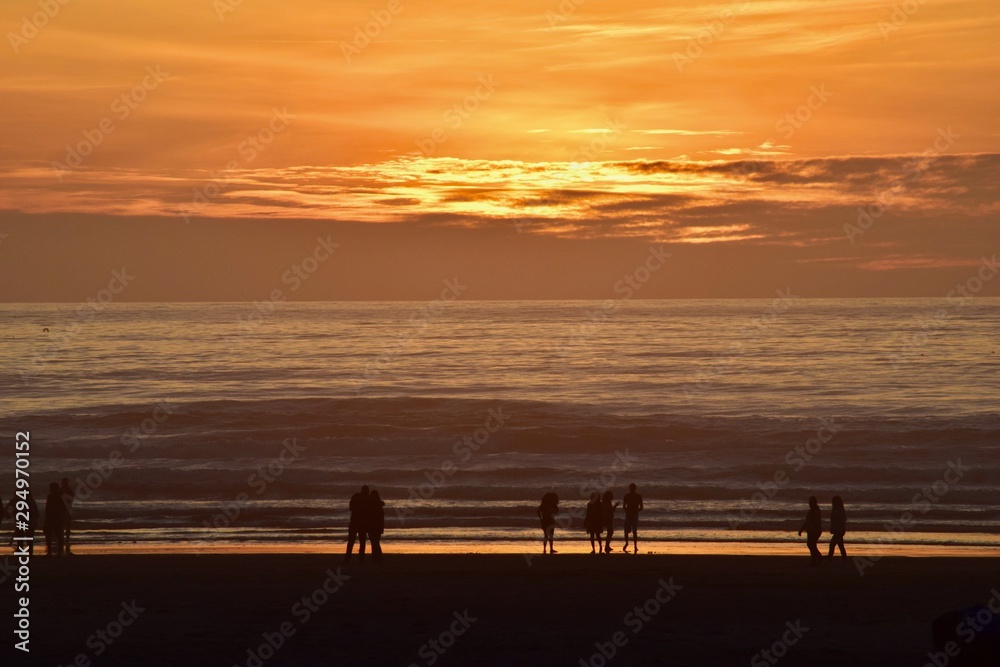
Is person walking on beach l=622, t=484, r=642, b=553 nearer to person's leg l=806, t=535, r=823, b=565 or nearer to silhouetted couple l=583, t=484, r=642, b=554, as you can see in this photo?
silhouetted couple l=583, t=484, r=642, b=554

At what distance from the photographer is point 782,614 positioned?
15578mm

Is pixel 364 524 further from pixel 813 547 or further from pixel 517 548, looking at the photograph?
pixel 813 547

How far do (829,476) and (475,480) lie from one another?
12.3 m

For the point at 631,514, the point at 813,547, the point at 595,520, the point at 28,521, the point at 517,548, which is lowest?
the point at 517,548

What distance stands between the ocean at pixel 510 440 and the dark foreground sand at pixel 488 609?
3.50 meters

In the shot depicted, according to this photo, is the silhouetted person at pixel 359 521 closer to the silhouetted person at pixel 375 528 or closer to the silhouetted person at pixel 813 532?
the silhouetted person at pixel 375 528

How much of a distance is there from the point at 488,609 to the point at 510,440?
92.5 feet

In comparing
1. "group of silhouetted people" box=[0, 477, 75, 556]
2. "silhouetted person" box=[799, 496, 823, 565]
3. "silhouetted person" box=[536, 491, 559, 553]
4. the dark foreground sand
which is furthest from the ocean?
the dark foreground sand

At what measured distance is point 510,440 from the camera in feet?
145

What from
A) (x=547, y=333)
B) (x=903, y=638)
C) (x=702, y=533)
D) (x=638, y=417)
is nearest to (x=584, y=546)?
(x=702, y=533)

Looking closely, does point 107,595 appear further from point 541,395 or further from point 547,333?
point 547,333

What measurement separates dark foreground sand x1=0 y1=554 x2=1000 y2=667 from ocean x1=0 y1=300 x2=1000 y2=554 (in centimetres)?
350

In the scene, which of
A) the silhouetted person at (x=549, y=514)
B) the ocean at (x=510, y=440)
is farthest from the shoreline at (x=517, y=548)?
the silhouetted person at (x=549, y=514)

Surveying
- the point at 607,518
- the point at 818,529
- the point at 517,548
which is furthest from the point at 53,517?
the point at 818,529
